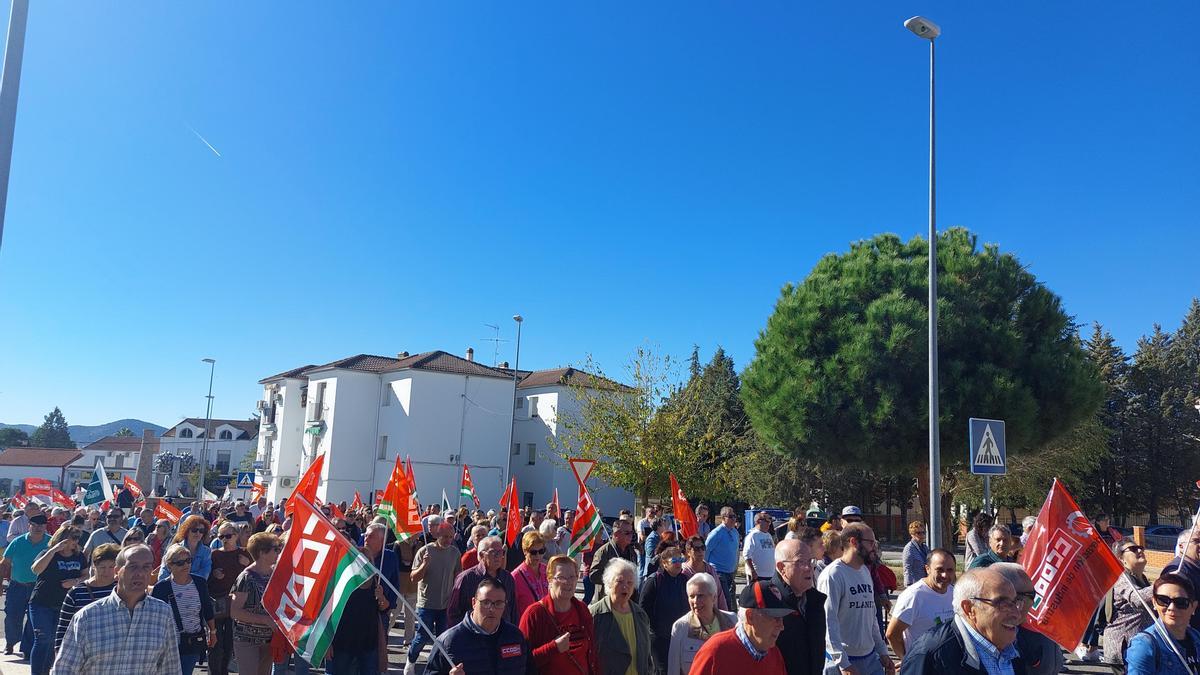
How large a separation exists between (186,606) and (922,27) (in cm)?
1296

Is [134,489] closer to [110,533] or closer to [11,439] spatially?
[110,533]

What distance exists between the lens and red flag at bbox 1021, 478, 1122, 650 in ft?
20.3

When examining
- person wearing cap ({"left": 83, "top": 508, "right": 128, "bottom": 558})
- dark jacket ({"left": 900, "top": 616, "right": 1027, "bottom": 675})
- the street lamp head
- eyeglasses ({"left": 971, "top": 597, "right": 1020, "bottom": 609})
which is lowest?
person wearing cap ({"left": 83, "top": 508, "right": 128, "bottom": 558})

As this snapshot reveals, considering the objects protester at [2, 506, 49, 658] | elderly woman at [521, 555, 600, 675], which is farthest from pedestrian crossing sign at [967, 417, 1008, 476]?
protester at [2, 506, 49, 658]

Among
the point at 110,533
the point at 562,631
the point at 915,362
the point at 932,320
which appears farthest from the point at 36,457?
the point at 562,631

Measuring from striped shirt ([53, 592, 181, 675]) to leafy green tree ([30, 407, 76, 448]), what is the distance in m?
152

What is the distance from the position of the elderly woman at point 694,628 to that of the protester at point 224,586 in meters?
4.60

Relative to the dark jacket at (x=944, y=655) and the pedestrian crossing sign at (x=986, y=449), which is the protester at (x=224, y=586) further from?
the pedestrian crossing sign at (x=986, y=449)

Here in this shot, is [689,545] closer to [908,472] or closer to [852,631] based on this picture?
[852,631]

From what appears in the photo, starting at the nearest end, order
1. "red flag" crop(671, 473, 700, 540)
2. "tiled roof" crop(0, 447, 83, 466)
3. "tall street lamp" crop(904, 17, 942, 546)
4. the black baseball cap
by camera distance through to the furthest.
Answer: the black baseball cap → "tall street lamp" crop(904, 17, 942, 546) → "red flag" crop(671, 473, 700, 540) → "tiled roof" crop(0, 447, 83, 466)

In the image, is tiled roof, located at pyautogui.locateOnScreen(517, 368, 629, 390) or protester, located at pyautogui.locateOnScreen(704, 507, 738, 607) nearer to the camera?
protester, located at pyautogui.locateOnScreen(704, 507, 738, 607)

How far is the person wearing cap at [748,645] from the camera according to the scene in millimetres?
4234

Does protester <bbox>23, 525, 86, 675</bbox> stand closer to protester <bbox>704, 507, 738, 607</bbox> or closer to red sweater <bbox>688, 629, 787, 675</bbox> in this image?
red sweater <bbox>688, 629, 787, 675</bbox>

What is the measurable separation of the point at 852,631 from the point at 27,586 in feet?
32.0
